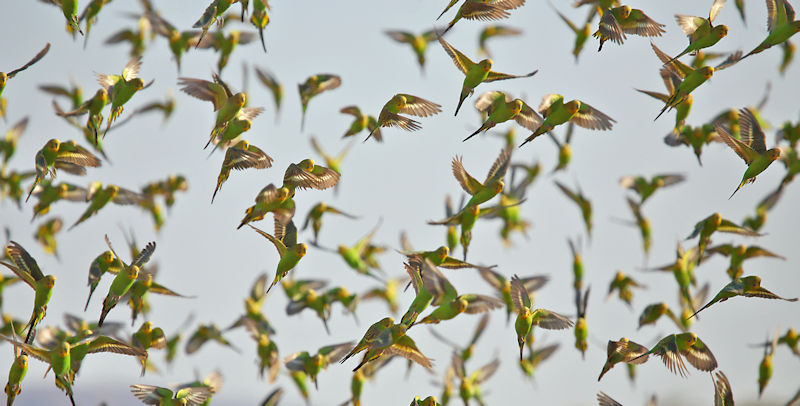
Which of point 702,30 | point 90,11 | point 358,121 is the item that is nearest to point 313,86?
point 358,121

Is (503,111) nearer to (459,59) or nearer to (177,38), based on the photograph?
(459,59)

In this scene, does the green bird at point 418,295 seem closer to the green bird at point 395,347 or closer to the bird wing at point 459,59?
the green bird at point 395,347

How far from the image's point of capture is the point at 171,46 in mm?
13125

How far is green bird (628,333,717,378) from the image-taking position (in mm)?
9609

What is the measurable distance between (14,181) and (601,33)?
1068 centimetres

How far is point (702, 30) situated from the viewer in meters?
9.34

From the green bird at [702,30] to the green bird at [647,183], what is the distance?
21.4 feet

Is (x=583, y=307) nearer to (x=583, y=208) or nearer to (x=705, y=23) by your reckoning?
(x=583, y=208)

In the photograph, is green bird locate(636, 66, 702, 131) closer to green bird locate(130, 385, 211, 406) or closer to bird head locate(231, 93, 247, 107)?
bird head locate(231, 93, 247, 107)

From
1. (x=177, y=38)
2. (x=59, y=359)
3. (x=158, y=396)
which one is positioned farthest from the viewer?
(x=177, y=38)

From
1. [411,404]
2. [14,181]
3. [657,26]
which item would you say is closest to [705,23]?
[657,26]

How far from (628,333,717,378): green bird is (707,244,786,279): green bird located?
343 cm

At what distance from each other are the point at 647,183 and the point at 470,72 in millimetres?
7925

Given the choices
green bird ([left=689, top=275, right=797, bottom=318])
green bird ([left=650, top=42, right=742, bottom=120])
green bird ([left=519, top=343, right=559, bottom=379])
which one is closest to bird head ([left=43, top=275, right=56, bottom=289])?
green bird ([left=650, top=42, right=742, bottom=120])
